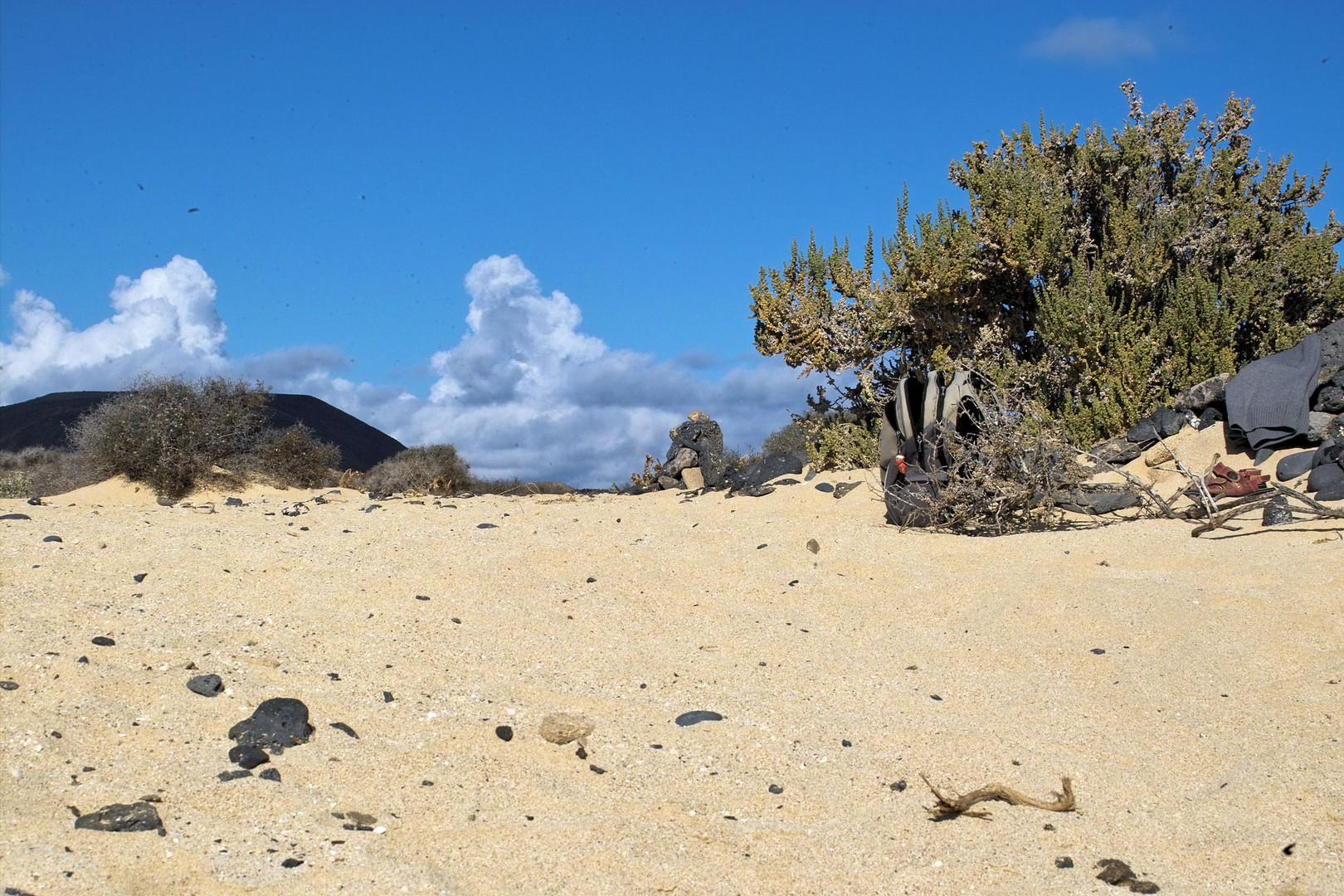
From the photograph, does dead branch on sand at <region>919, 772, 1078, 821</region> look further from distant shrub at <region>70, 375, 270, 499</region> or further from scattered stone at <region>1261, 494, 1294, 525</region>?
distant shrub at <region>70, 375, 270, 499</region>

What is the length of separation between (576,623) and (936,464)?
4.14 m

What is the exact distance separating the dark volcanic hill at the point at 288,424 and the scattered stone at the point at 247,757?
52.3 feet

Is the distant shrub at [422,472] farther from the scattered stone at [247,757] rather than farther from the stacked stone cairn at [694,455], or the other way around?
the scattered stone at [247,757]

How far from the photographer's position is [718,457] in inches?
509

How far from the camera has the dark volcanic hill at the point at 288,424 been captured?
22.1 m

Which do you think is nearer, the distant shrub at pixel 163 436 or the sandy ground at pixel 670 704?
the sandy ground at pixel 670 704

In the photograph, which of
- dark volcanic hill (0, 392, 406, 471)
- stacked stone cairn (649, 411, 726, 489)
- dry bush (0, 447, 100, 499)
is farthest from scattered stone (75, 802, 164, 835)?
dark volcanic hill (0, 392, 406, 471)

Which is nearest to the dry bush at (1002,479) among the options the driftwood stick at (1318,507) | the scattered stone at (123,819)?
the driftwood stick at (1318,507)

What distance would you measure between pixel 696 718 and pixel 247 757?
72.4 inches

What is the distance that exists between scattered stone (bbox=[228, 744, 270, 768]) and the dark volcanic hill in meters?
16.0

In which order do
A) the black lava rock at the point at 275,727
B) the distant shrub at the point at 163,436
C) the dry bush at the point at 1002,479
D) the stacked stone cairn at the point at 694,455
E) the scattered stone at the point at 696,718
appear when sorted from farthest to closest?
1. the stacked stone cairn at the point at 694,455
2. the distant shrub at the point at 163,436
3. the dry bush at the point at 1002,479
4. the scattered stone at the point at 696,718
5. the black lava rock at the point at 275,727

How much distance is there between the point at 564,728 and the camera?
4.06m

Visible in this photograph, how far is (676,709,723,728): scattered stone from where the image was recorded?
13.9 ft

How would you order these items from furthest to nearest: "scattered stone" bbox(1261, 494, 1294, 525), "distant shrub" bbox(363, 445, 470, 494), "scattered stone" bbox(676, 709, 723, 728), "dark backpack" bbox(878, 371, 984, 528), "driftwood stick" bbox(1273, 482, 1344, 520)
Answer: "distant shrub" bbox(363, 445, 470, 494)
"dark backpack" bbox(878, 371, 984, 528)
"scattered stone" bbox(1261, 494, 1294, 525)
"driftwood stick" bbox(1273, 482, 1344, 520)
"scattered stone" bbox(676, 709, 723, 728)
